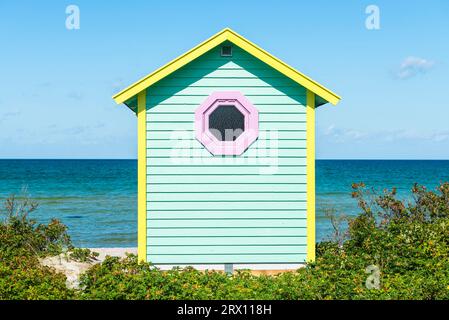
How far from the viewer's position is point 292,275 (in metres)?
9.83

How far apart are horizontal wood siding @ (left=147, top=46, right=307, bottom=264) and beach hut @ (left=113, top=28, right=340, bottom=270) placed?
0.02m

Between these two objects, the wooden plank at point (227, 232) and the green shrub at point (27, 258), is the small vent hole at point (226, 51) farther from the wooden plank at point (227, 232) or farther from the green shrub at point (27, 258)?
the green shrub at point (27, 258)

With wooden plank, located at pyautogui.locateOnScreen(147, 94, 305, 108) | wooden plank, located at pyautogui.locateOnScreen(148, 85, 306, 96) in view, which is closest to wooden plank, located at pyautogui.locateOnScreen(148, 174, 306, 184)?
wooden plank, located at pyautogui.locateOnScreen(147, 94, 305, 108)

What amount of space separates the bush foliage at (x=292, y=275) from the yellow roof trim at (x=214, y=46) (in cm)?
288

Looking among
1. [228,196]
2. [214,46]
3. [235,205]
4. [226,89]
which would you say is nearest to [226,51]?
[214,46]

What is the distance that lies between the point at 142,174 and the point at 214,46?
8.35 feet

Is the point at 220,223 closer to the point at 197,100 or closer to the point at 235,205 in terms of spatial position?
the point at 235,205

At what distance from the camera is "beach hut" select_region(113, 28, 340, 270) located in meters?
10.3

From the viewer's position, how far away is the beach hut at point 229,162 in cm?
1027
